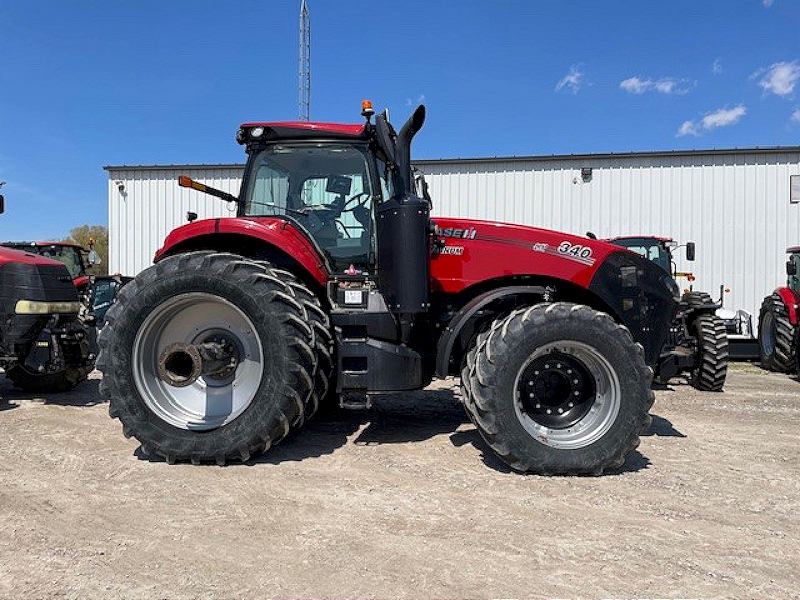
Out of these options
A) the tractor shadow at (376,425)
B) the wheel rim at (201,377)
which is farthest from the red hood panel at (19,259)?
the tractor shadow at (376,425)

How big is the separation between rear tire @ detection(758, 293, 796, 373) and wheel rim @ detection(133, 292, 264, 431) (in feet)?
27.1

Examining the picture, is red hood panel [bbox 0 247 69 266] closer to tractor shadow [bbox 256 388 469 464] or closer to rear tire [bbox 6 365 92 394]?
rear tire [bbox 6 365 92 394]

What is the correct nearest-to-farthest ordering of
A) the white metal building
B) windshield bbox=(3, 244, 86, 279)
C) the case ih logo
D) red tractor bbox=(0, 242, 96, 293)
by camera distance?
the case ih logo < red tractor bbox=(0, 242, 96, 293) < windshield bbox=(3, 244, 86, 279) < the white metal building

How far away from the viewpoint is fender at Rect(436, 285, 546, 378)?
359 cm

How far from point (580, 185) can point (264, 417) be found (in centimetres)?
1042

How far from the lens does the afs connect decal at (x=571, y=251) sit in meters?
3.69

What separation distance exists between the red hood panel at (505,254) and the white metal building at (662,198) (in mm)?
8384

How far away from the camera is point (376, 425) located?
4.51m

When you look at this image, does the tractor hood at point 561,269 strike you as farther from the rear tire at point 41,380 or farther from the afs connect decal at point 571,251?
the rear tire at point 41,380

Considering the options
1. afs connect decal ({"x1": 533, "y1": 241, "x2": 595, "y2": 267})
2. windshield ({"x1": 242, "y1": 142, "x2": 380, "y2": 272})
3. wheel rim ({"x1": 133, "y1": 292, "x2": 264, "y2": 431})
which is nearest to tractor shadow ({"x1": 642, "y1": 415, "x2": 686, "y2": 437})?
afs connect decal ({"x1": 533, "y1": 241, "x2": 595, "y2": 267})

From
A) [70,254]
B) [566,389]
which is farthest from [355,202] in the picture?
[70,254]

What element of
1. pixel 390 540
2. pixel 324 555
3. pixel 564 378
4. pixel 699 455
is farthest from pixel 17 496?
pixel 699 455

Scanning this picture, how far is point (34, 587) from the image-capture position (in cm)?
204

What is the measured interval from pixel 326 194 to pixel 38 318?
3376 millimetres
